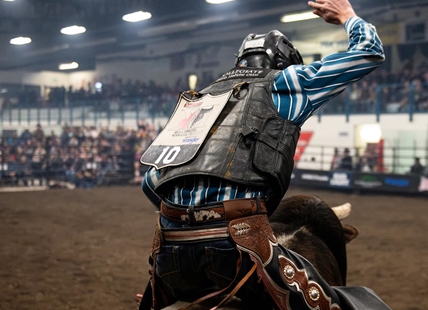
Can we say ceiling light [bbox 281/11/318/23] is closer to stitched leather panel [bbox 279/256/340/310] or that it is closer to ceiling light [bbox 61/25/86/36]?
ceiling light [bbox 61/25/86/36]

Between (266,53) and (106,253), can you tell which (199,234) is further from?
(106,253)

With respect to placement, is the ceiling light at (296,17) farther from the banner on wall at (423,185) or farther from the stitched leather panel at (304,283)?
the stitched leather panel at (304,283)

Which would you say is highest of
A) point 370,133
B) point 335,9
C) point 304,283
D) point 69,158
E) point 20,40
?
point 20,40

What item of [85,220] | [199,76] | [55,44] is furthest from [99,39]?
[85,220]

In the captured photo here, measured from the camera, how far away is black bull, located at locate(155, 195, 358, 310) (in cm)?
231

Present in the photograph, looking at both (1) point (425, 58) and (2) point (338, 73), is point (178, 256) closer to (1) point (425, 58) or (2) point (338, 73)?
(2) point (338, 73)

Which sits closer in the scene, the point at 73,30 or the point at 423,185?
the point at 423,185

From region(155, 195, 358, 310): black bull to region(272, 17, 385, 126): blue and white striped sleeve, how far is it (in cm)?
70

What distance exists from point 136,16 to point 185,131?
16.6 m

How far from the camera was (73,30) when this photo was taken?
17891mm

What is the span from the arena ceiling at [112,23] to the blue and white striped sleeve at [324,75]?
1499 centimetres

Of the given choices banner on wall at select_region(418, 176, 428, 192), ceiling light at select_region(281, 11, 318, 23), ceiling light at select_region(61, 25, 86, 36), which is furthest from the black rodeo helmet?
ceiling light at select_region(61, 25, 86, 36)

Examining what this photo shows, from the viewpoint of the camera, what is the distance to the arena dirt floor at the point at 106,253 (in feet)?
13.6

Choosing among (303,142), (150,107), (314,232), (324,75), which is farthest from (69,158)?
(324,75)
